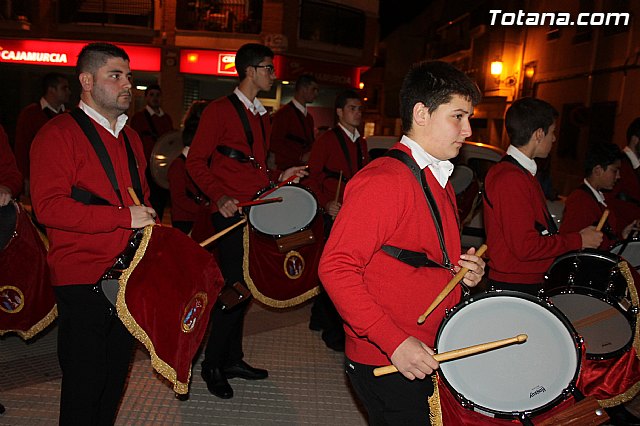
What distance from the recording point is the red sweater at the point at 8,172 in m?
3.75

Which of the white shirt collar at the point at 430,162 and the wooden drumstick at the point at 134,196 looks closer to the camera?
the white shirt collar at the point at 430,162

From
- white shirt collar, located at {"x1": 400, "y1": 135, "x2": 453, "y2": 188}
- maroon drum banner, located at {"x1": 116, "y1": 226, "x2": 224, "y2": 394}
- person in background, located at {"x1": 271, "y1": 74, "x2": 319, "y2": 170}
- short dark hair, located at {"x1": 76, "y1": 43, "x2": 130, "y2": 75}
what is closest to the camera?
white shirt collar, located at {"x1": 400, "y1": 135, "x2": 453, "y2": 188}

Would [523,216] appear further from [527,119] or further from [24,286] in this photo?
[24,286]

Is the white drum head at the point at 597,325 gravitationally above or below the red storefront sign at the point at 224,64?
below

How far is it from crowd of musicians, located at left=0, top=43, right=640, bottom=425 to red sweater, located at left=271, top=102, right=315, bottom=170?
2.49 meters

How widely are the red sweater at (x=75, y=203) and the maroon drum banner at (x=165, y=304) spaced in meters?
0.21

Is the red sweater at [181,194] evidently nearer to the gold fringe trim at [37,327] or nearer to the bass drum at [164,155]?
the bass drum at [164,155]

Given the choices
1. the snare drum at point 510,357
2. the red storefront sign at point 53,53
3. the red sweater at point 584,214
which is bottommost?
the snare drum at point 510,357

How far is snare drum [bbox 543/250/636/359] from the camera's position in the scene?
311 cm

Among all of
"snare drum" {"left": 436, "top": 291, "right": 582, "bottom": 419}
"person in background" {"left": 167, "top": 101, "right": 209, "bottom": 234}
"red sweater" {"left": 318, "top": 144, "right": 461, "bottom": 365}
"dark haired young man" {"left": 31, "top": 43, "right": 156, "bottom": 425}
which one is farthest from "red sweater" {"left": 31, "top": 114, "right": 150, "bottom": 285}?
"person in background" {"left": 167, "top": 101, "right": 209, "bottom": 234}

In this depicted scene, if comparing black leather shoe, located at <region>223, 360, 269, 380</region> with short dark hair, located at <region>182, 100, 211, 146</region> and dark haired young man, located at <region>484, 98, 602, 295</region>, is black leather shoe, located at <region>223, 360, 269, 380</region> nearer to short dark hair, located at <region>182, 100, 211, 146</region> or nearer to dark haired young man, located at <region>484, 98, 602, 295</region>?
dark haired young man, located at <region>484, 98, 602, 295</region>

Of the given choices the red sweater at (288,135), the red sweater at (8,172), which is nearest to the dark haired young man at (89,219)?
the red sweater at (8,172)

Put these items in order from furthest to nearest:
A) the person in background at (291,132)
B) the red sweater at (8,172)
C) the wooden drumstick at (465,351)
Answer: the person in background at (291,132)
the red sweater at (8,172)
the wooden drumstick at (465,351)

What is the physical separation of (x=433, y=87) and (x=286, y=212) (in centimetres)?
221
